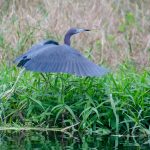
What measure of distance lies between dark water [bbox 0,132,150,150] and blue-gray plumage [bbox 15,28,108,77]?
528mm

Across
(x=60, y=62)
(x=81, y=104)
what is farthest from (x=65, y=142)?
(x=60, y=62)

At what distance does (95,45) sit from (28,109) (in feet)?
7.21

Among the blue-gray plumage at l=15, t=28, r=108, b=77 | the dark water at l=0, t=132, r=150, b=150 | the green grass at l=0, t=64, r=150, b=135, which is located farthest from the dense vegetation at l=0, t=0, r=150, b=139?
the blue-gray plumage at l=15, t=28, r=108, b=77

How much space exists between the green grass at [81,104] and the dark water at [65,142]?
0.13m

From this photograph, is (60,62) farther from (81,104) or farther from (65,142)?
(65,142)

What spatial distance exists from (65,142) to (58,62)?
2.23ft

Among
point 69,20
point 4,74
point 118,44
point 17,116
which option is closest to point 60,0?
point 69,20

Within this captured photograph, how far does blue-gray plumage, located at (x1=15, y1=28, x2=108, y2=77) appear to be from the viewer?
5.18 meters

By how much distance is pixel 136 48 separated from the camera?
757 cm

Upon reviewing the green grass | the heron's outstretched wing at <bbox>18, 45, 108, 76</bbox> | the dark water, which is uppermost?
the heron's outstretched wing at <bbox>18, 45, 108, 76</bbox>

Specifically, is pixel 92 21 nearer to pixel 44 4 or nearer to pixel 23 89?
pixel 44 4

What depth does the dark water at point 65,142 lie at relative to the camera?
486 centimetres

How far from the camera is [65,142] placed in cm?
505

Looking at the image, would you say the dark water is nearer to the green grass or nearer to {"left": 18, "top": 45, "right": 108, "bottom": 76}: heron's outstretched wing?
the green grass
